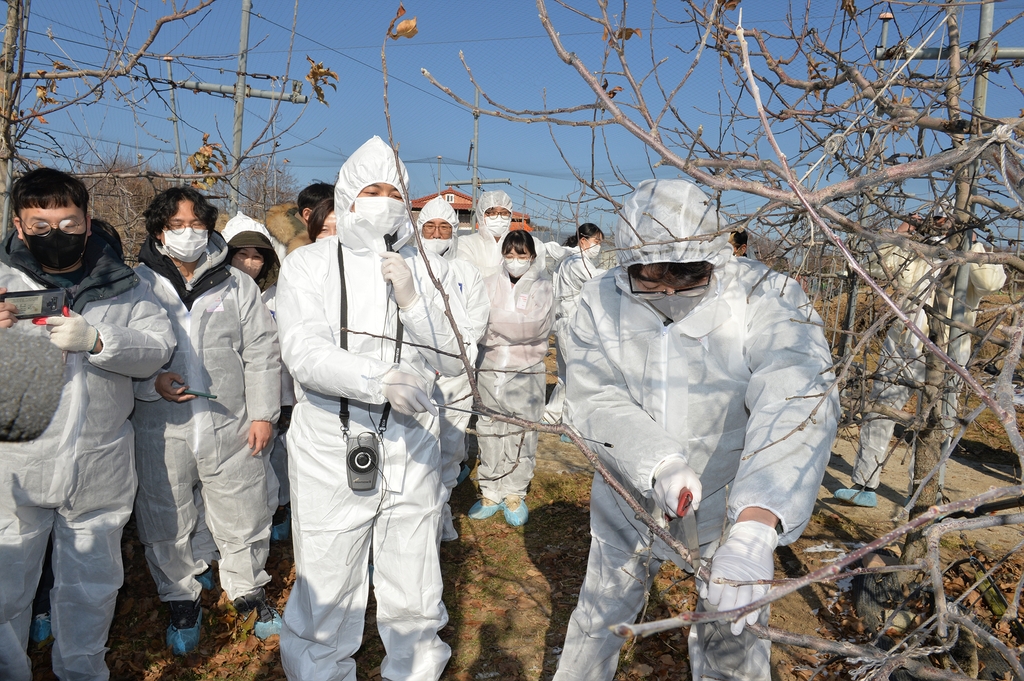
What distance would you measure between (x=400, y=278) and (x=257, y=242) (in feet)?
6.17

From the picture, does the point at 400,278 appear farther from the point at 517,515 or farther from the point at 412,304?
the point at 517,515

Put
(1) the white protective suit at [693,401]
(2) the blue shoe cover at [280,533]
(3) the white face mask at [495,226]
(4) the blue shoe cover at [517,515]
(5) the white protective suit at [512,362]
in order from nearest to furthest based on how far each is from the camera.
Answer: (1) the white protective suit at [693,401] < (2) the blue shoe cover at [280,533] < (4) the blue shoe cover at [517,515] < (5) the white protective suit at [512,362] < (3) the white face mask at [495,226]

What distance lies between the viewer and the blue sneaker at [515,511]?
5207mm

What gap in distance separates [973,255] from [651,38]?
1450 mm

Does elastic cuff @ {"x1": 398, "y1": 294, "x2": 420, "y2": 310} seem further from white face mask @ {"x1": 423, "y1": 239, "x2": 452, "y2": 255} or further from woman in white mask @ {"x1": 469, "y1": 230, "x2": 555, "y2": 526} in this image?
white face mask @ {"x1": 423, "y1": 239, "x2": 452, "y2": 255}

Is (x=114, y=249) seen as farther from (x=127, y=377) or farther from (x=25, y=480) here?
(x=25, y=480)

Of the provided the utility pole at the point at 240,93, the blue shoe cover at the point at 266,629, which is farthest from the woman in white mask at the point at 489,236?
the blue shoe cover at the point at 266,629

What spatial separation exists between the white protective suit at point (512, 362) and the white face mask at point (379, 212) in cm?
240

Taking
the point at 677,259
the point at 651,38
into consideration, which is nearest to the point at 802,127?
the point at 651,38

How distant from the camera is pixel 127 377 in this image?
10.0 ft

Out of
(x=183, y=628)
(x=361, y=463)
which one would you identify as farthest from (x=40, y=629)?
(x=361, y=463)

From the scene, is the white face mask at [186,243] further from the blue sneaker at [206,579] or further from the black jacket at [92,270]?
the blue sneaker at [206,579]

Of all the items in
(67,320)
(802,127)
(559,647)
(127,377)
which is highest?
(802,127)

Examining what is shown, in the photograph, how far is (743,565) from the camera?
64.7 inches
